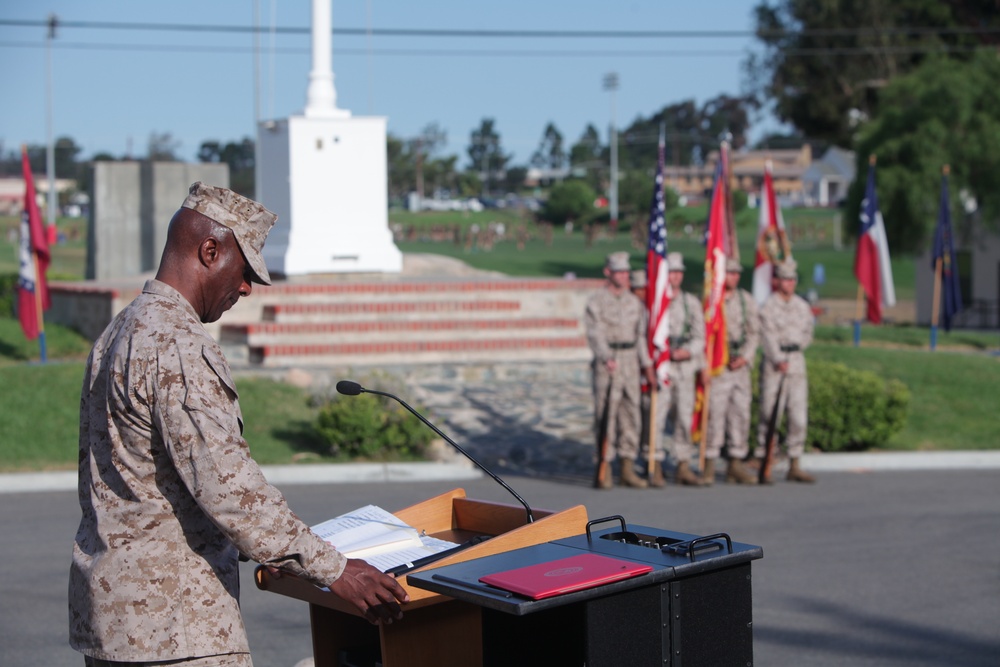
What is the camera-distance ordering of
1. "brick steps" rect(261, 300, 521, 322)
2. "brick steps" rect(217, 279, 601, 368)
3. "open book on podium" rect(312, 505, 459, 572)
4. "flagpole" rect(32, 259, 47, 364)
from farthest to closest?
"brick steps" rect(261, 300, 521, 322) < "flagpole" rect(32, 259, 47, 364) < "brick steps" rect(217, 279, 601, 368) < "open book on podium" rect(312, 505, 459, 572)

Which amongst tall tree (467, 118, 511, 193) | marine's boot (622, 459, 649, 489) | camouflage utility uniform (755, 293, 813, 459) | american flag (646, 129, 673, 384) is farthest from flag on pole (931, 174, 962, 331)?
tall tree (467, 118, 511, 193)

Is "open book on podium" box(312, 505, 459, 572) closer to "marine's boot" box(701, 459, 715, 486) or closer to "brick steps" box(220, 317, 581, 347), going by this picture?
"marine's boot" box(701, 459, 715, 486)

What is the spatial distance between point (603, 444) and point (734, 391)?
4.59ft

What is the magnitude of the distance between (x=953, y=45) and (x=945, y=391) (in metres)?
30.9

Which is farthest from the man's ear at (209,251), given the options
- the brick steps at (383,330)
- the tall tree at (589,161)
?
the tall tree at (589,161)

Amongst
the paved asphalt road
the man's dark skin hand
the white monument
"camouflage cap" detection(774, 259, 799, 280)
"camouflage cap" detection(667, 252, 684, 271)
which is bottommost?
the paved asphalt road

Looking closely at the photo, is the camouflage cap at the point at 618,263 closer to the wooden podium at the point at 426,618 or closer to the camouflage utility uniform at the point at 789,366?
the camouflage utility uniform at the point at 789,366

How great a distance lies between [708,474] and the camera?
10828 mm

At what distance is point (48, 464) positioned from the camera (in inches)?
431

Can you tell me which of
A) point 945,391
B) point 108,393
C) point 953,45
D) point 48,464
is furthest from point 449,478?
point 953,45

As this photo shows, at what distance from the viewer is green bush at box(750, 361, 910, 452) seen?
1216 cm

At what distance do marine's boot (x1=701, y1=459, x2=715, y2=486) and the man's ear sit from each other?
8223 millimetres

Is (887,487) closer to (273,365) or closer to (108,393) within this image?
(273,365)

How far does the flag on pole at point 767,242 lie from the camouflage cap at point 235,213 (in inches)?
412
